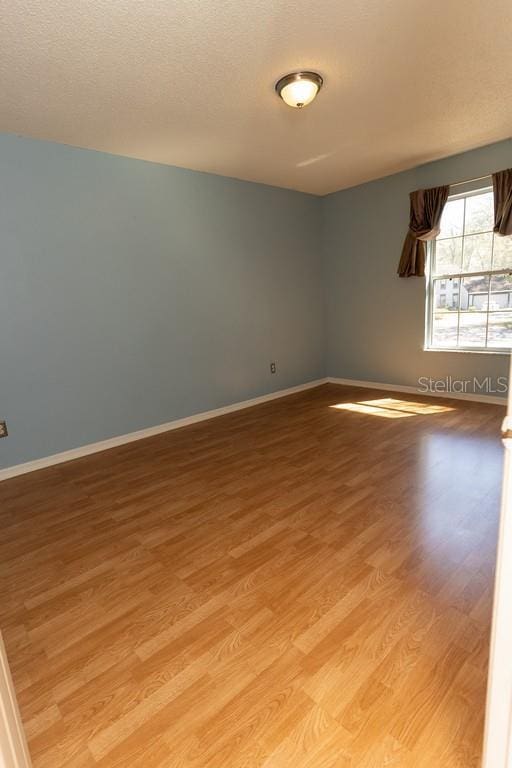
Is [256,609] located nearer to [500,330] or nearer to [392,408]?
[392,408]

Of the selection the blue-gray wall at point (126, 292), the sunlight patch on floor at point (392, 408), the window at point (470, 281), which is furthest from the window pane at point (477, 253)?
the blue-gray wall at point (126, 292)

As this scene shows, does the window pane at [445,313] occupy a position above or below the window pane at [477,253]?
below

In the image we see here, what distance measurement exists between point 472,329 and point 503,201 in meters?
1.31

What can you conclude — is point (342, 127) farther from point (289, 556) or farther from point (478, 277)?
point (289, 556)

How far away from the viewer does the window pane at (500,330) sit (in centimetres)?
406

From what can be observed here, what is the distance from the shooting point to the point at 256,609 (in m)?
1.59

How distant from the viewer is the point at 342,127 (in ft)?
10.5

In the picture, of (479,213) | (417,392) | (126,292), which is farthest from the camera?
(417,392)

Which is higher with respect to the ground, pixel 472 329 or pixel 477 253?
pixel 477 253

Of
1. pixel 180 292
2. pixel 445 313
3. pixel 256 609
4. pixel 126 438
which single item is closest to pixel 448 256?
pixel 445 313

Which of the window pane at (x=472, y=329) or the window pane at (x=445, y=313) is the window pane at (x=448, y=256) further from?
the window pane at (x=472, y=329)

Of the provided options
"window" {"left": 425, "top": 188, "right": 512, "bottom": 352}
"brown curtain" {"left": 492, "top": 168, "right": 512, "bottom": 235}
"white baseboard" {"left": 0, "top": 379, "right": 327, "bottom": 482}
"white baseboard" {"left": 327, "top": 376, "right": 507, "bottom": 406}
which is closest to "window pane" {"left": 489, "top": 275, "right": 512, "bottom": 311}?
"window" {"left": 425, "top": 188, "right": 512, "bottom": 352}

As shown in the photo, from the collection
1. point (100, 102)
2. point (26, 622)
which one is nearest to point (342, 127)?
point (100, 102)

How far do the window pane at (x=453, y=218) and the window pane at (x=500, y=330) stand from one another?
1.02 m
